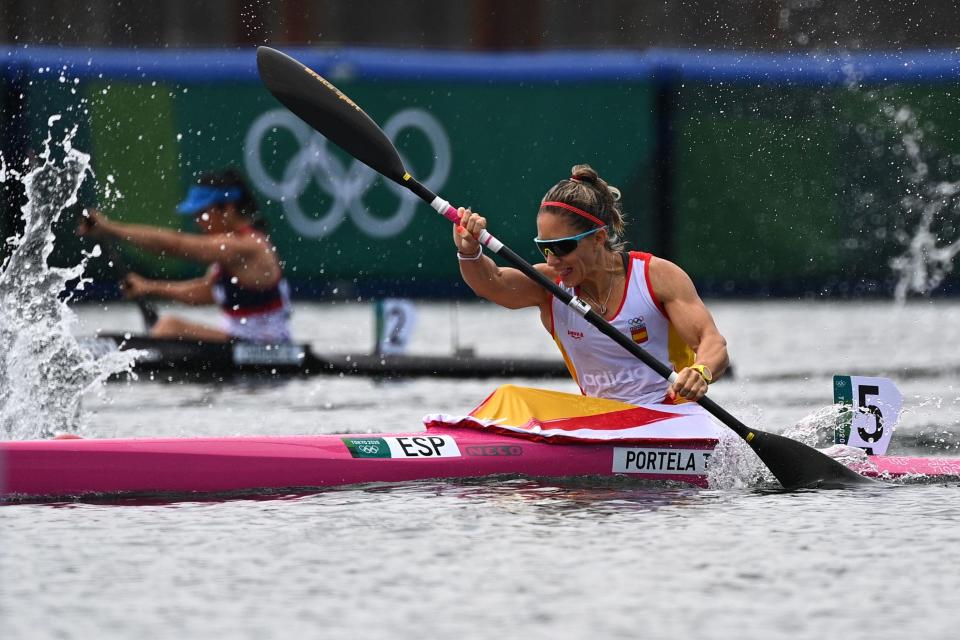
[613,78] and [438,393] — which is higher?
[613,78]

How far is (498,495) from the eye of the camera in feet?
20.7

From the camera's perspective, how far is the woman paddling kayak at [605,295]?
21.3 feet

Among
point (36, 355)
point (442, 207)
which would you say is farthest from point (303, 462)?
point (36, 355)

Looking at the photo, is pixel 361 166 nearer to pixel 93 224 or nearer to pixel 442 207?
pixel 93 224

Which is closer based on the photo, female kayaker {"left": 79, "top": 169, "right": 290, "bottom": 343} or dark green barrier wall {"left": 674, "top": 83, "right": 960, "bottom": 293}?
female kayaker {"left": 79, "top": 169, "right": 290, "bottom": 343}

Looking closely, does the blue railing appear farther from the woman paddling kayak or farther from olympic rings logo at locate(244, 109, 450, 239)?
the woman paddling kayak

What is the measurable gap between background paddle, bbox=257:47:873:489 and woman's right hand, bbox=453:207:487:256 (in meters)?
0.04

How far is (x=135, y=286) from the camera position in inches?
436

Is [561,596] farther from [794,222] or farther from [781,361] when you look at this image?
[794,222]

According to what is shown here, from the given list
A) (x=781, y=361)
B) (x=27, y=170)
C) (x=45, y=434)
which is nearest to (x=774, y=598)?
(x=45, y=434)

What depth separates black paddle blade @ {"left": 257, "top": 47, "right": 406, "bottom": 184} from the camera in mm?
7125

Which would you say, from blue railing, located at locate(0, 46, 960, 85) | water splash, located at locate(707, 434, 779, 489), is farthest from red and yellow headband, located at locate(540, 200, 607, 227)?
blue railing, located at locate(0, 46, 960, 85)

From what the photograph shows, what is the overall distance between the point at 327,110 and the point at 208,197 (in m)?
3.83

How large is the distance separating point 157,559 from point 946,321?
11.6 metres
